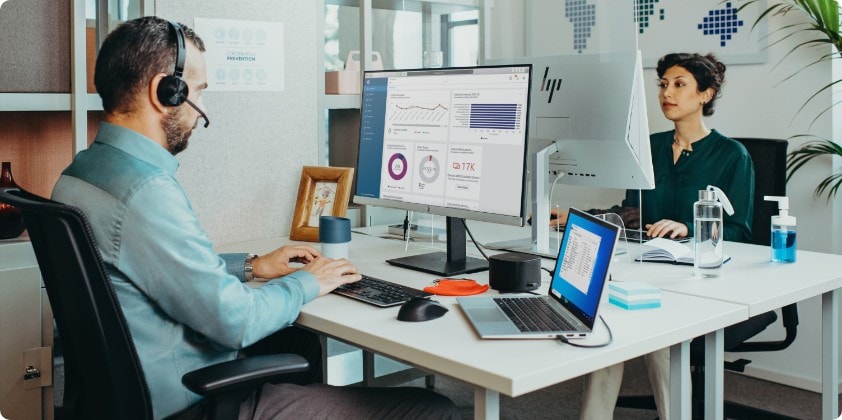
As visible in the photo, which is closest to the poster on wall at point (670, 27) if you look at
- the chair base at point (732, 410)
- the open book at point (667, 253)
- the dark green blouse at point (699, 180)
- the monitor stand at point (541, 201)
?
the dark green blouse at point (699, 180)

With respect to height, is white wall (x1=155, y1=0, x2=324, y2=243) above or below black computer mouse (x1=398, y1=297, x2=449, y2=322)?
above

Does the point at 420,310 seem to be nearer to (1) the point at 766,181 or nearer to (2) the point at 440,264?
(2) the point at 440,264

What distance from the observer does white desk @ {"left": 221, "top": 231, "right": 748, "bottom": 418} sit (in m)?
1.38

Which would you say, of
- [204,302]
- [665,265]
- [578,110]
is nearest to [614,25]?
[578,110]

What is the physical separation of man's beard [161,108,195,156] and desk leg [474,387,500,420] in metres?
0.79

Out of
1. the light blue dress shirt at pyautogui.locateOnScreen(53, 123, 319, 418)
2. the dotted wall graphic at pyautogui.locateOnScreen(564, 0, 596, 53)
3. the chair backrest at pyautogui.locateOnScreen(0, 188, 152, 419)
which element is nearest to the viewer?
the chair backrest at pyautogui.locateOnScreen(0, 188, 152, 419)

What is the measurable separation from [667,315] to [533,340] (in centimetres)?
33

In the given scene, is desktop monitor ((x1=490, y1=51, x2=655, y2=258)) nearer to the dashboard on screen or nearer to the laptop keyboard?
the dashboard on screen

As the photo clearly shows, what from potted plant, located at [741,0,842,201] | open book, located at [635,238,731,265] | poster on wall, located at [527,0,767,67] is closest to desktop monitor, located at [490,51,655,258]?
open book, located at [635,238,731,265]

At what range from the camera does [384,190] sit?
237cm

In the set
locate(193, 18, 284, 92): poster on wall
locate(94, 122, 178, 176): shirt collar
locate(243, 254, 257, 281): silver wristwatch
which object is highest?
locate(193, 18, 284, 92): poster on wall

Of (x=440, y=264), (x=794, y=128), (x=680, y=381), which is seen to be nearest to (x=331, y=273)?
(x=440, y=264)

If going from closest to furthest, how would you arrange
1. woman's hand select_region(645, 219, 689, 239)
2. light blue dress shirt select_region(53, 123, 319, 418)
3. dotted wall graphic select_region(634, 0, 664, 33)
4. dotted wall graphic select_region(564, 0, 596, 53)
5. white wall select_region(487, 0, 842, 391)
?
light blue dress shirt select_region(53, 123, 319, 418)
woman's hand select_region(645, 219, 689, 239)
white wall select_region(487, 0, 842, 391)
dotted wall graphic select_region(634, 0, 664, 33)
dotted wall graphic select_region(564, 0, 596, 53)

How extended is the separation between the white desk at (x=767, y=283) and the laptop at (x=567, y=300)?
33 centimetres
